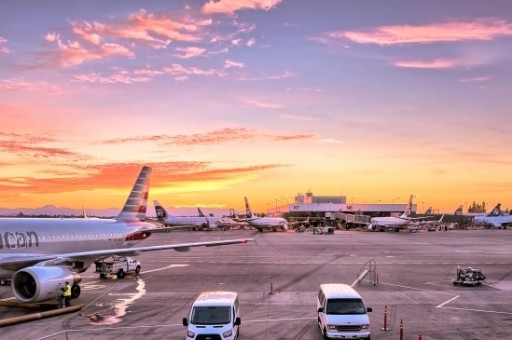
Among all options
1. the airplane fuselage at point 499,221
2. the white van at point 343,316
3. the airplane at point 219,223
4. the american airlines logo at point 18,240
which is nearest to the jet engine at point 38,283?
the american airlines logo at point 18,240

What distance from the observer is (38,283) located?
26.8 metres

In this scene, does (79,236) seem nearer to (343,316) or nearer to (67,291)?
(67,291)

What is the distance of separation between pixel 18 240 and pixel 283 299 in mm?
16650

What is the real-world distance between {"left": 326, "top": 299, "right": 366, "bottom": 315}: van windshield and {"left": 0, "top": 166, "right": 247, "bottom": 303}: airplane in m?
10.5

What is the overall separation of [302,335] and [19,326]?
45.2 feet

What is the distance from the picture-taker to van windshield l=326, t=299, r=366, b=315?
21.4 meters

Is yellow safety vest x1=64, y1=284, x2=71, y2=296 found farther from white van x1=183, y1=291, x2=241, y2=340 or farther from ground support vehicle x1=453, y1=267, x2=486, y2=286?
ground support vehicle x1=453, y1=267, x2=486, y2=286

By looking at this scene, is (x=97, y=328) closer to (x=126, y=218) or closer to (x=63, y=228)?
(x=63, y=228)

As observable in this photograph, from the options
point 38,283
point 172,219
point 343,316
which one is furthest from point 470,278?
point 172,219

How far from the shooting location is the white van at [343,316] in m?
20.5

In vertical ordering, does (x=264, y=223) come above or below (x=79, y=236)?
below

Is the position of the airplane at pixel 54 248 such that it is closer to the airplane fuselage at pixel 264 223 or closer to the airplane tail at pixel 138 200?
the airplane tail at pixel 138 200

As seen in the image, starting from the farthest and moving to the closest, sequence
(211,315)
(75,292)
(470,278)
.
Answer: (470,278)
(75,292)
(211,315)

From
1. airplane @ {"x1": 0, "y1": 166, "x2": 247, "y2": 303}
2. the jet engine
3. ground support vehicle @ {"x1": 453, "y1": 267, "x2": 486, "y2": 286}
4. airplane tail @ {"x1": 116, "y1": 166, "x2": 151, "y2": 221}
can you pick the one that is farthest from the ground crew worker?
ground support vehicle @ {"x1": 453, "y1": 267, "x2": 486, "y2": 286}
